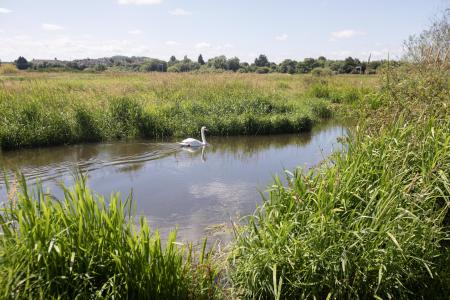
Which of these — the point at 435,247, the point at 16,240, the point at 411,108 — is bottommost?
the point at 435,247

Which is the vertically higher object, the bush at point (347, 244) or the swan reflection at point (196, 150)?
the bush at point (347, 244)

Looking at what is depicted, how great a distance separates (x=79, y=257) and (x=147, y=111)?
37.6 ft

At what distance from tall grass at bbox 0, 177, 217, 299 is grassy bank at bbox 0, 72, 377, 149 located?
Result: 7170 mm

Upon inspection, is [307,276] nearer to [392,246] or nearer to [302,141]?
[392,246]

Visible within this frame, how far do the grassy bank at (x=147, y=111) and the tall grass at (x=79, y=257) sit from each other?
7.17 m

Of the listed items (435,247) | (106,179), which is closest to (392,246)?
(435,247)

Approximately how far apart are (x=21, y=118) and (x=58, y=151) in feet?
5.15

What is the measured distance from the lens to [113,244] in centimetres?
320

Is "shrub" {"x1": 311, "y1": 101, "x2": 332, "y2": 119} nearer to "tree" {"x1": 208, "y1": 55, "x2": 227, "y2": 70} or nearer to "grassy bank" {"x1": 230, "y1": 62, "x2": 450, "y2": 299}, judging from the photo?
"grassy bank" {"x1": 230, "y1": 62, "x2": 450, "y2": 299}

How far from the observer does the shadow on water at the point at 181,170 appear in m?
7.18

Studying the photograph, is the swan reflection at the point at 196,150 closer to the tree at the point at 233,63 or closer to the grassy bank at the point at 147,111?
the grassy bank at the point at 147,111

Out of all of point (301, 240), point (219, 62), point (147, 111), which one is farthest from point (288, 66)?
point (301, 240)

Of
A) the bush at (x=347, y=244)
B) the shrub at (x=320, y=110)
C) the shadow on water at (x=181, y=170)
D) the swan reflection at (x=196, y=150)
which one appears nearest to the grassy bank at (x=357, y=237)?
the bush at (x=347, y=244)

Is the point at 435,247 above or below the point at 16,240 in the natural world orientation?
below
